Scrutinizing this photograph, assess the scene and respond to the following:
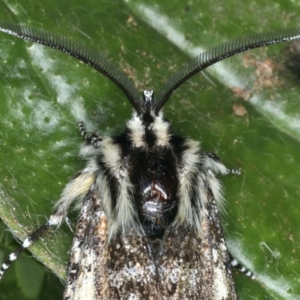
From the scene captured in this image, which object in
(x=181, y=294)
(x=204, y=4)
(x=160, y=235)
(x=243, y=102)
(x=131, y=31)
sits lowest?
(x=181, y=294)

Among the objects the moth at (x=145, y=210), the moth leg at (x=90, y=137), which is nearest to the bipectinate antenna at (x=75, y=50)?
the moth at (x=145, y=210)

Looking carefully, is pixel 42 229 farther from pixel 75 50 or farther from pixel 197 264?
pixel 75 50

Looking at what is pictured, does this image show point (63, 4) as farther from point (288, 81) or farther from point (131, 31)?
point (288, 81)

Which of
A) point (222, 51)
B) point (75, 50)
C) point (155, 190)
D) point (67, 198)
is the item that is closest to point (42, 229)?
point (67, 198)

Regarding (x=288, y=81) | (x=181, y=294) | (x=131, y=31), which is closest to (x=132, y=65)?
(x=131, y=31)

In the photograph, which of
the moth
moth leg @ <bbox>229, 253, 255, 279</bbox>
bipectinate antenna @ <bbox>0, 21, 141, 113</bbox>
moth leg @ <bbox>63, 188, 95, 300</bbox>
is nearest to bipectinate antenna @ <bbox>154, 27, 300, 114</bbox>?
the moth

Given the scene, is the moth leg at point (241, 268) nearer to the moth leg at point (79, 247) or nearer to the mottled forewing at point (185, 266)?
the mottled forewing at point (185, 266)
